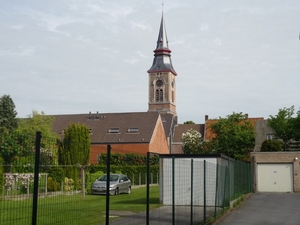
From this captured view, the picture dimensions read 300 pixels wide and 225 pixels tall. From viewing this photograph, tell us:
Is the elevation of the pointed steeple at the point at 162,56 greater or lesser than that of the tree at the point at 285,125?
greater

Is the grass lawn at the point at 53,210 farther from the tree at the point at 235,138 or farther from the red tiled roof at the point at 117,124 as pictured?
the red tiled roof at the point at 117,124

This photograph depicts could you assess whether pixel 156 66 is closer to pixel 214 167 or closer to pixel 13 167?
pixel 214 167

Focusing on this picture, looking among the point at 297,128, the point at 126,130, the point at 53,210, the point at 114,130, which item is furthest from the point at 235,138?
the point at 53,210

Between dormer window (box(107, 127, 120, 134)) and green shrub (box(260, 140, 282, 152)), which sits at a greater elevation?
dormer window (box(107, 127, 120, 134))

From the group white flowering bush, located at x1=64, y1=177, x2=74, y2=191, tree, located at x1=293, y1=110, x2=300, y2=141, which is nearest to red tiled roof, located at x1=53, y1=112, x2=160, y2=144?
tree, located at x1=293, y1=110, x2=300, y2=141

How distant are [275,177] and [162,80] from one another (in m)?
74.2

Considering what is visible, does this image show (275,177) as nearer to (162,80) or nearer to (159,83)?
(162,80)

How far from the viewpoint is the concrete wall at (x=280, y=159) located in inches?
1384

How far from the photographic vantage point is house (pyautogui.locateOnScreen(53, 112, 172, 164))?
59281 millimetres

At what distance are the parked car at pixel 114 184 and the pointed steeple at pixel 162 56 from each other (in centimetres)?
9265

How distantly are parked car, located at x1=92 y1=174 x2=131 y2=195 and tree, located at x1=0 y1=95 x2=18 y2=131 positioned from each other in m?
41.9

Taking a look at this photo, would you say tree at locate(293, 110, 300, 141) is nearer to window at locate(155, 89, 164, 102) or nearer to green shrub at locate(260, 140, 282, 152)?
green shrub at locate(260, 140, 282, 152)

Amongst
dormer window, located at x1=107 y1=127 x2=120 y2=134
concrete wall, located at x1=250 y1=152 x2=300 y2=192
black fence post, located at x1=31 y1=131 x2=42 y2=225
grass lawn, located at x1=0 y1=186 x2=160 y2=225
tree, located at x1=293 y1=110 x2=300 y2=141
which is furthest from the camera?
dormer window, located at x1=107 y1=127 x2=120 y2=134

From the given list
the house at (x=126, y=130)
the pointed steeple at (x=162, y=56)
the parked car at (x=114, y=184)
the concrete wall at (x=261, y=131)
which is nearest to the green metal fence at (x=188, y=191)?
the parked car at (x=114, y=184)
